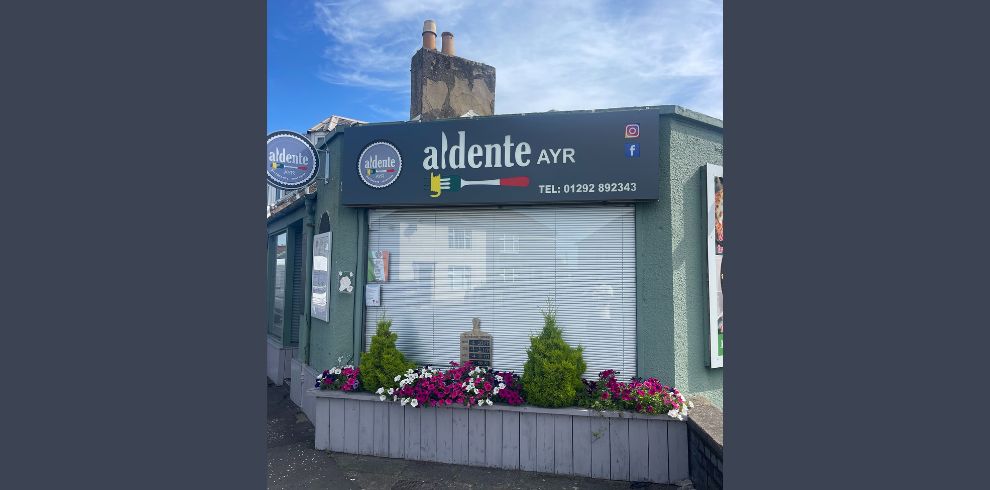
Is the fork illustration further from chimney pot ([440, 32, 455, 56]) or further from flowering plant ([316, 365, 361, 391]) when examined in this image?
chimney pot ([440, 32, 455, 56])

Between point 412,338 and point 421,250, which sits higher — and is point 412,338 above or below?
below

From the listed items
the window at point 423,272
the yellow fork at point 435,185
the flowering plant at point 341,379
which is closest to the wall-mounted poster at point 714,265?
the yellow fork at point 435,185

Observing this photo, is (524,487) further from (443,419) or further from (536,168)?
(536,168)

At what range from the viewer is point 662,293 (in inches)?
245

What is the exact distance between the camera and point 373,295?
23.3 ft

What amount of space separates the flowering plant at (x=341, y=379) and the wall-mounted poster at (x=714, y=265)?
Result: 17.0 ft

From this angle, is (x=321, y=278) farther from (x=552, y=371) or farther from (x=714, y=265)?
(x=714, y=265)

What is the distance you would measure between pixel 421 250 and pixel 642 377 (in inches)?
150

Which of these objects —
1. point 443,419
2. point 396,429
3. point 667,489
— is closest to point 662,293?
point 667,489

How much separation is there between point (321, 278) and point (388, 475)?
3.74m

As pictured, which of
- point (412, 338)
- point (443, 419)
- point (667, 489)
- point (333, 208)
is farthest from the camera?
point (333, 208)

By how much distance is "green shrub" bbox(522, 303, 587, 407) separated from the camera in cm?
578

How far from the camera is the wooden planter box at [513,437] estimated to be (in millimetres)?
5543

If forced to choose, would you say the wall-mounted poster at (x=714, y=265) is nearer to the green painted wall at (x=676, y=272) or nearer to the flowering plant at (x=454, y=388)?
the green painted wall at (x=676, y=272)
